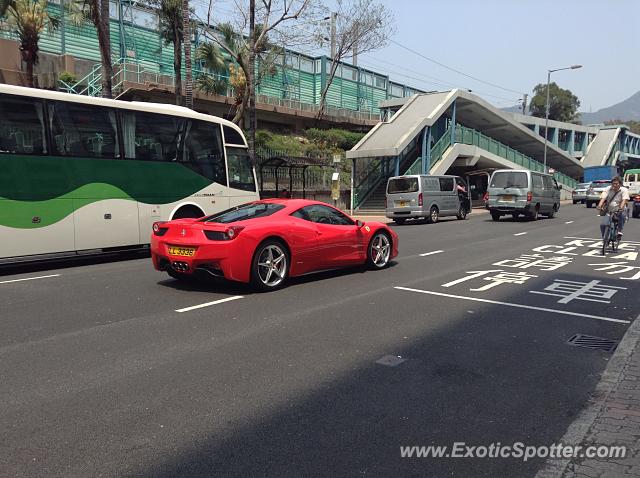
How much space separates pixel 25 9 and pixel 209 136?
16.1 meters

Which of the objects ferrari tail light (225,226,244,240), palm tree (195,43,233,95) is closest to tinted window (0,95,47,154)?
ferrari tail light (225,226,244,240)

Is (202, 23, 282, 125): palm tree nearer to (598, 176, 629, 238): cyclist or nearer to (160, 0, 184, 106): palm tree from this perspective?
(160, 0, 184, 106): palm tree

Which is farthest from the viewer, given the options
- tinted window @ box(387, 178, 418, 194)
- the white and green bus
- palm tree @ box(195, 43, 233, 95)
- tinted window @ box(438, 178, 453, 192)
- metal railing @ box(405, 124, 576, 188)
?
metal railing @ box(405, 124, 576, 188)

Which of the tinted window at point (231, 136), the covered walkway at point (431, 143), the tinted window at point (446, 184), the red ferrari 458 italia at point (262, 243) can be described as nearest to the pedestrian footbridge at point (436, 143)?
the covered walkway at point (431, 143)

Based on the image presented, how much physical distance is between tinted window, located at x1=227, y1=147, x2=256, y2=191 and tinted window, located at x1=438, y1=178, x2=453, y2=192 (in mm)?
11329

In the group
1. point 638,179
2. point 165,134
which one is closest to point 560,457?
point 165,134

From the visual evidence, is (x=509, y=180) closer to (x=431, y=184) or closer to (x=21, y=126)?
(x=431, y=184)

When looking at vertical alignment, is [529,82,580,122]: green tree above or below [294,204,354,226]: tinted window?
above

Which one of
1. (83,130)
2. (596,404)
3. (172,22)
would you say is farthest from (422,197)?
(596,404)

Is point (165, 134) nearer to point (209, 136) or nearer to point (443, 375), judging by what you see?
point (209, 136)

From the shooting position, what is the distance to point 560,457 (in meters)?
3.25

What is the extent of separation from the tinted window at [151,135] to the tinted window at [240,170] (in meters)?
1.56

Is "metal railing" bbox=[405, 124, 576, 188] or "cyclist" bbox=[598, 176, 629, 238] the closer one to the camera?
"cyclist" bbox=[598, 176, 629, 238]

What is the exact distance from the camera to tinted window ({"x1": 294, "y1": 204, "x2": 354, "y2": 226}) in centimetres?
860
